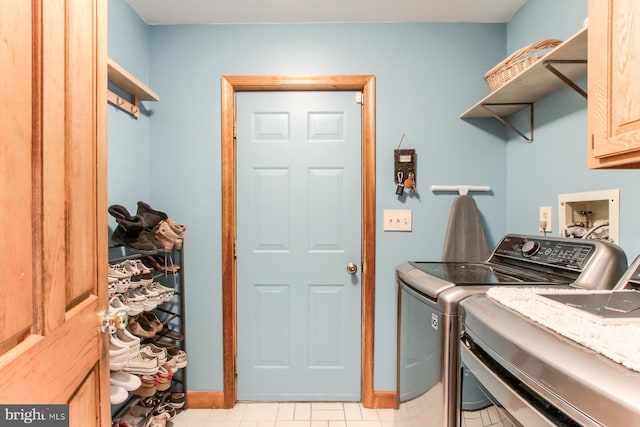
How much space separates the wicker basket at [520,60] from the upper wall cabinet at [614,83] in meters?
0.46

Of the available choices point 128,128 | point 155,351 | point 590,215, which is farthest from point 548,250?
point 128,128

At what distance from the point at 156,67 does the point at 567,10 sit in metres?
2.15

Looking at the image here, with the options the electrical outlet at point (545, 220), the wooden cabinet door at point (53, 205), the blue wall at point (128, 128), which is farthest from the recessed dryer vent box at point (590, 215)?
the blue wall at point (128, 128)

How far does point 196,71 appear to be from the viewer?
2033 mm

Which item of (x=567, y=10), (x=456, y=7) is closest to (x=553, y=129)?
(x=567, y=10)

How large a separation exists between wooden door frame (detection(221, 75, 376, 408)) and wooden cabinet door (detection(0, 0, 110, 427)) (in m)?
1.12

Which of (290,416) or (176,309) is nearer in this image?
(290,416)

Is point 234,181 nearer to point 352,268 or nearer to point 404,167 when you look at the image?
point 352,268

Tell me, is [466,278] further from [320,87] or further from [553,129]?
[320,87]

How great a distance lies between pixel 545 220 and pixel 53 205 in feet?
6.23

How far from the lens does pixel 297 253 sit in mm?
2064

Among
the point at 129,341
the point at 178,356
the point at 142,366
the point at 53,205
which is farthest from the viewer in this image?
the point at 178,356

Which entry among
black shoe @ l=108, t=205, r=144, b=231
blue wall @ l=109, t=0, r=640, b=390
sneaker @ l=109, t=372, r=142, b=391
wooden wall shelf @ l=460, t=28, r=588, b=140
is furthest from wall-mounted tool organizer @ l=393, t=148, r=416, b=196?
sneaker @ l=109, t=372, r=142, b=391

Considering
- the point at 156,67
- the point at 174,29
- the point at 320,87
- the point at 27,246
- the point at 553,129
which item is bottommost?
the point at 27,246
